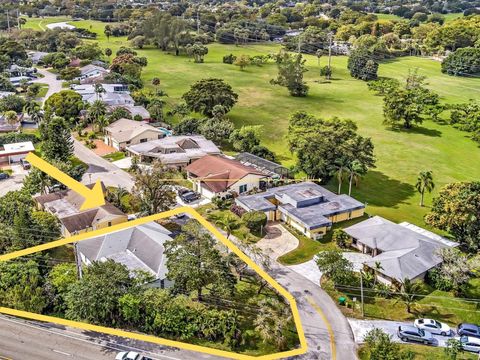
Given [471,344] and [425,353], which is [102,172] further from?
[471,344]

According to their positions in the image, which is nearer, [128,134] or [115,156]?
[115,156]

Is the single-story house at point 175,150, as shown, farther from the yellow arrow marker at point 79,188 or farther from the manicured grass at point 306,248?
the manicured grass at point 306,248

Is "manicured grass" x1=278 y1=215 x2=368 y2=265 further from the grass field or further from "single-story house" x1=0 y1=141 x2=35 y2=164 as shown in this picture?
"single-story house" x1=0 y1=141 x2=35 y2=164

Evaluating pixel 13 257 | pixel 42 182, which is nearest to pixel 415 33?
pixel 42 182

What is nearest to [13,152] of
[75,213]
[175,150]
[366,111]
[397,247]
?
[175,150]

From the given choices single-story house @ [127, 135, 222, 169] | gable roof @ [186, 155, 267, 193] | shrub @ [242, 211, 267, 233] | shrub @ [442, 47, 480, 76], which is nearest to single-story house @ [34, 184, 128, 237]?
gable roof @ [186, 155, 267, 193]

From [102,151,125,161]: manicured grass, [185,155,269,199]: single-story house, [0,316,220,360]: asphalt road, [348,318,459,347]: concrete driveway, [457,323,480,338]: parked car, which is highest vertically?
[185,155,269,199]: single-story house

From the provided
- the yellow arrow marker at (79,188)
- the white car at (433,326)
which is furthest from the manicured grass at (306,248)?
the yellow arrow marker at (79,188)
